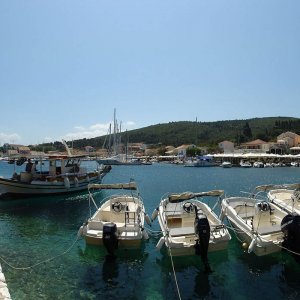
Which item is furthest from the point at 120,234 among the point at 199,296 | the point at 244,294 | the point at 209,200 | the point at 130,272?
the point at 209,200

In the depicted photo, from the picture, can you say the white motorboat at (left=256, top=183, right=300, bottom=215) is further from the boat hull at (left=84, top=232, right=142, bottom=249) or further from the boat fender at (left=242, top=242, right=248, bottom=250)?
the boat hull at (left=84, top=232, right=142, bottom=249)

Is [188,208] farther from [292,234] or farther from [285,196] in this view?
[285,196]

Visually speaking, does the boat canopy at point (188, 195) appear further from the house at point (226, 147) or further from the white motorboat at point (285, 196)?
the house at point (226, 147)

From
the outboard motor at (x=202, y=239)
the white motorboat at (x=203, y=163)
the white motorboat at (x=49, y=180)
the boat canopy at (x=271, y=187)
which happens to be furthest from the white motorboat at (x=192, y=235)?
the white motorboat at (x=203, y=163)

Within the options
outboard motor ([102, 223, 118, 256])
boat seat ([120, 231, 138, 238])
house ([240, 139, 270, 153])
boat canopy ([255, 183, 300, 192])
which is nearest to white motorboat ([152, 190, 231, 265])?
boat seat ([120, 231, 138, 238])

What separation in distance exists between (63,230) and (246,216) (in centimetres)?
1024

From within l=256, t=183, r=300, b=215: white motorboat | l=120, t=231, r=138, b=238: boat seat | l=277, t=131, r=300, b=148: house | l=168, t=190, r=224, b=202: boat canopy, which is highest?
l=277, t=131, r=300, b=148: house

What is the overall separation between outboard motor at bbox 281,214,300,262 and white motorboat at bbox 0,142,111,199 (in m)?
24.2

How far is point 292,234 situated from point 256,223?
3.97 m

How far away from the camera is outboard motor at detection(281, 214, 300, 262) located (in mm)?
12547

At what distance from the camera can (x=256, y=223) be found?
1662 cm

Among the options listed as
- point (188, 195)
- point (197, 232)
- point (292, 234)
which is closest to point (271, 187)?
point (188, 195)

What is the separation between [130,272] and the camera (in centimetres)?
1280

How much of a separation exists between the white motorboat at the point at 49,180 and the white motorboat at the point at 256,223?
1890 cm
